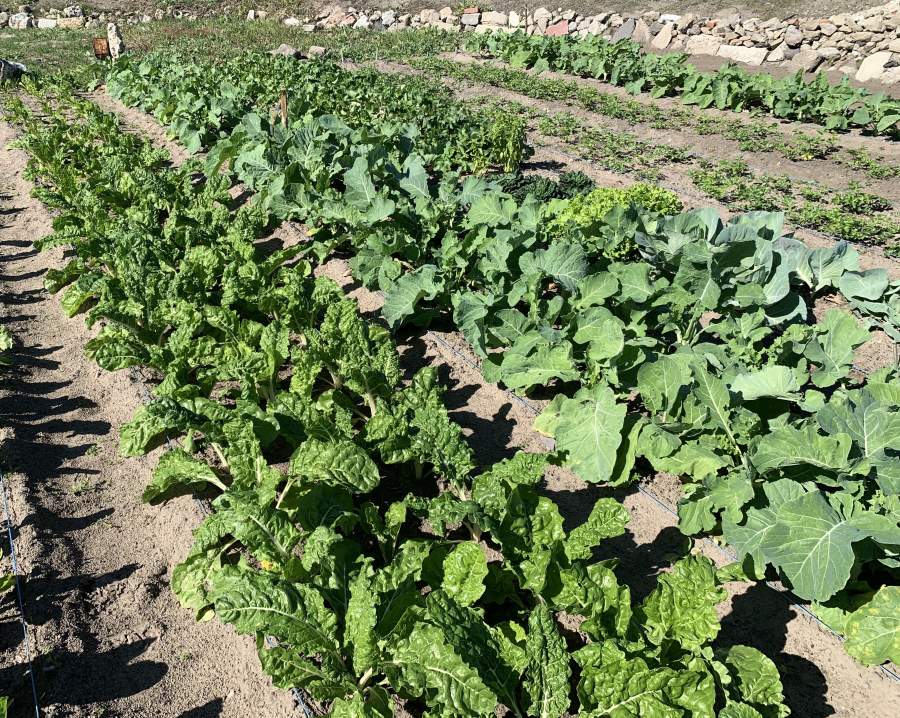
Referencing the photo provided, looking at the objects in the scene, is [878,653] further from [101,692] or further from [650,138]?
[650,138]

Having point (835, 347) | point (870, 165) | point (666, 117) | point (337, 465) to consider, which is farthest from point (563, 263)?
point (666, 117)

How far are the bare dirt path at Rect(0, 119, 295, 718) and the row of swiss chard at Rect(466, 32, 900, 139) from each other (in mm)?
11895

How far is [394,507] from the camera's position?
355 cm

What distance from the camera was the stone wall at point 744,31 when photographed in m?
14.5

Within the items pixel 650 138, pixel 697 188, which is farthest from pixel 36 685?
pixel 650 138

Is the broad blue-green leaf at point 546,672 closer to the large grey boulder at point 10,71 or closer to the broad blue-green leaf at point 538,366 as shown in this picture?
the broad blue-green leaf at point 538,366

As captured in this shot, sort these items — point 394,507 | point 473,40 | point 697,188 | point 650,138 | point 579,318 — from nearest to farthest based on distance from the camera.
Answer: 1. point 394,507
2. point 579,318
3. point 697,188
4. point 650,138
5. point 473,40

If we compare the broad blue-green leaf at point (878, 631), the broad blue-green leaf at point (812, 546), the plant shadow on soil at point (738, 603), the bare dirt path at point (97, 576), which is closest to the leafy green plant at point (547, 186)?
the plant shadow on soil at point (738, 603)

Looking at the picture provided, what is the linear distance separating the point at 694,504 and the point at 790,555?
646mm

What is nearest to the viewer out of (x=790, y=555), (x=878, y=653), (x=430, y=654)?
(x=430, y=654)

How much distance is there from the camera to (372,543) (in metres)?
3.84

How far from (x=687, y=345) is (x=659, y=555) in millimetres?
1659

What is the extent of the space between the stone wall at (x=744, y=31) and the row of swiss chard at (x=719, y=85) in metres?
1.14

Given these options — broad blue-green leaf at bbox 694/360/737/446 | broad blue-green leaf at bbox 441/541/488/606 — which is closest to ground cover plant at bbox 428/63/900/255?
broad blue-green leaf at bbox 694/360/737/446
